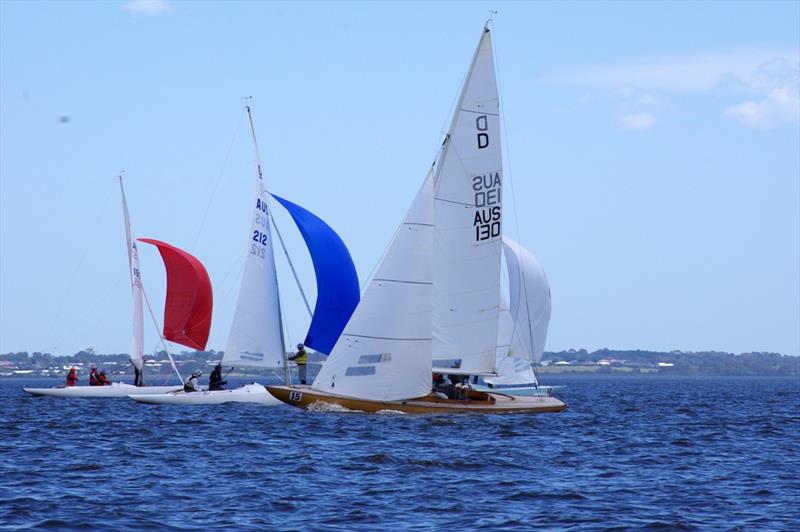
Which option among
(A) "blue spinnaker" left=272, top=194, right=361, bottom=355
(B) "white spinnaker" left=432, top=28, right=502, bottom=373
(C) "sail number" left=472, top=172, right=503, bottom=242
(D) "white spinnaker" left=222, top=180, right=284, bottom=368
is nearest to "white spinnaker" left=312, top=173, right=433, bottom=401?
(B) "white spinnaker" left=432, top=28, right=502, bottom=373

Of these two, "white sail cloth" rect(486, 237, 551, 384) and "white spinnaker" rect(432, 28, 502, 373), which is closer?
"white spinnaker" rect(432, 28, 502, 373)

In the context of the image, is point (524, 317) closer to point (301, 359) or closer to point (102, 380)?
point (301, 359)

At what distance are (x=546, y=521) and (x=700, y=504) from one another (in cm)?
336

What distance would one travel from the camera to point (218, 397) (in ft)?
152

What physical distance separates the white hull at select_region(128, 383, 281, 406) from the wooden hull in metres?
9.04

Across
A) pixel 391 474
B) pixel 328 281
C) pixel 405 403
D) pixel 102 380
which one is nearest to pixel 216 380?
pixel 328 281

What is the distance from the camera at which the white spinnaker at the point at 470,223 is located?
36.0 metres

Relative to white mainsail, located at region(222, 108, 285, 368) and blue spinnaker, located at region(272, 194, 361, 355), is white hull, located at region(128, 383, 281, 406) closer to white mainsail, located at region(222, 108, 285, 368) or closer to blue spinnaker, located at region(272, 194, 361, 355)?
white mainsail, located at region(222, 108, 285, 368)

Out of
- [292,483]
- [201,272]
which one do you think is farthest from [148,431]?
[201,272]

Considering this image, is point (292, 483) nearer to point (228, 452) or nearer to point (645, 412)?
point (228, 452)

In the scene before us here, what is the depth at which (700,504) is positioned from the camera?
2061cm

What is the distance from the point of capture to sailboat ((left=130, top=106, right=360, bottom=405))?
44.7 meters

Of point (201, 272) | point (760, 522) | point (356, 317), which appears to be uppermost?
point (201, 272)

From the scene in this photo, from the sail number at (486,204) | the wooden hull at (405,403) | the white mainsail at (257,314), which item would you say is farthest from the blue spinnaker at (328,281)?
the sail number at (486,204)
